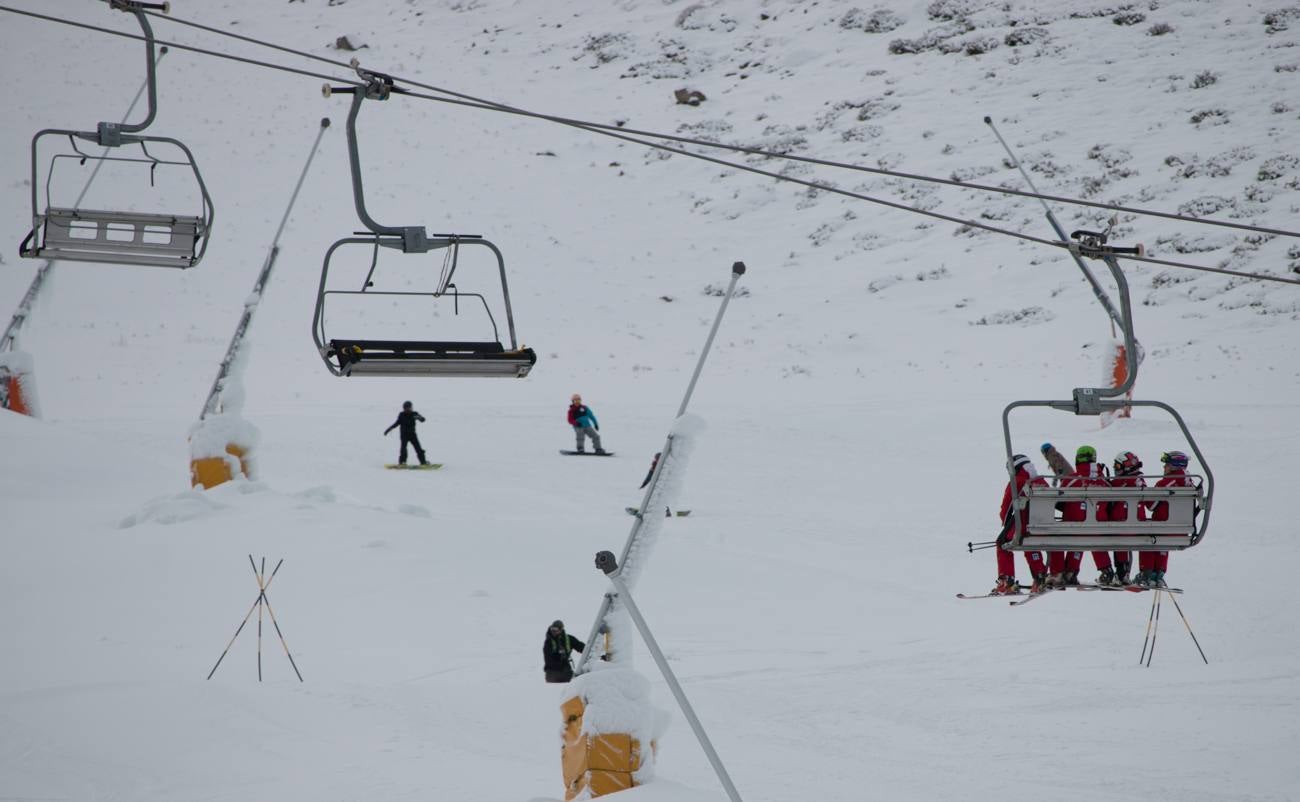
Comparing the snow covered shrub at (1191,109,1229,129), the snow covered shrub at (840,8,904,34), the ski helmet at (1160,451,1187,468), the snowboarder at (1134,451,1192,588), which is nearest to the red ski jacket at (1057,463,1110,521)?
the snowboarder at (1134,451,1192,588)

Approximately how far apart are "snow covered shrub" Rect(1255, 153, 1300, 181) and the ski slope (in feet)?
0.59

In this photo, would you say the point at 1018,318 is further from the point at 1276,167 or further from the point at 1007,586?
the point at 1007,586

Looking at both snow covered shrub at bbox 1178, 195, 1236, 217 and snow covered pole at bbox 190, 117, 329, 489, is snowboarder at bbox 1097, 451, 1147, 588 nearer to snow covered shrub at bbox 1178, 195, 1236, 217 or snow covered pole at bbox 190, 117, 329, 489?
snow covered pole at bbox 190, 117, 329, 489

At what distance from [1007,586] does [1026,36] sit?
1845 inches

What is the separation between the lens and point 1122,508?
8.64 meters

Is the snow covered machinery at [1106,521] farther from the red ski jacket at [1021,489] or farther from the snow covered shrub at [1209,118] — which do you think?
the snow covered shrub at [1209,118]

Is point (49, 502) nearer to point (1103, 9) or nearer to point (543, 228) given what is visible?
point (543, 228)

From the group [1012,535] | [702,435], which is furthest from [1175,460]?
[702,435]

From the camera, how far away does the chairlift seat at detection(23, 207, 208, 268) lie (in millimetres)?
8453

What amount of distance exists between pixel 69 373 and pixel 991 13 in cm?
4048

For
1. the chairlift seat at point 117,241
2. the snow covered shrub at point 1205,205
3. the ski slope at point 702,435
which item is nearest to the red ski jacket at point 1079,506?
the ski slope at point 702,435

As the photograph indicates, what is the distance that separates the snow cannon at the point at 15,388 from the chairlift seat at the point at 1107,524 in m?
17.9

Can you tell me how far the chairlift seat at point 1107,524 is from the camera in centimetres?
811

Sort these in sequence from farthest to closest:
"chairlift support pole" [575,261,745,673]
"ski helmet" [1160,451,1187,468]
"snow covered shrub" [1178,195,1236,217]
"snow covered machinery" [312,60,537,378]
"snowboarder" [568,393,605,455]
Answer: "snow covered shrub" [1178,195,1236,217] → "snowboarder" [568,393,605,455] → "ski helmet" [1160,451,1187,468] → "chairlift support pole" [575,261,745,673] → "snow covered machinery" [312,60,537,378]
